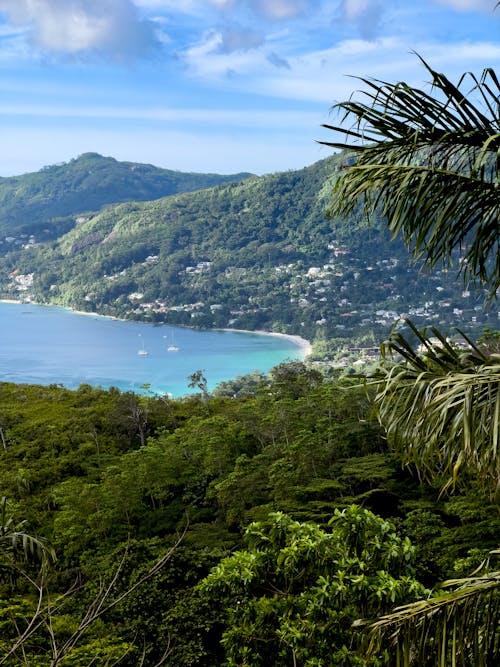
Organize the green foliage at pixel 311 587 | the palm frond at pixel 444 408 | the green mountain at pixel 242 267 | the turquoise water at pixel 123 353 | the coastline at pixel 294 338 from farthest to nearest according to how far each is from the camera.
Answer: the green mountain at pixel 242 267, the coastline at pixel 294 338, the turquoise water at pixel 123 353, the green foliage at pixel 311 587, the palm frond at pixel 444 408

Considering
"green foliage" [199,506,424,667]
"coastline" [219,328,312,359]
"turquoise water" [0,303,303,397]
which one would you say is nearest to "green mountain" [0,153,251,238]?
"turquoise water" [0,303,303,397]

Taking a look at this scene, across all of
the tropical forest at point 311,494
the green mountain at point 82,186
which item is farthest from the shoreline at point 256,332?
the green mountain at point 82,186

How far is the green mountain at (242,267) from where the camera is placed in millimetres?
54406

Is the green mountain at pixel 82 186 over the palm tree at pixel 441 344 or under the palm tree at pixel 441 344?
over

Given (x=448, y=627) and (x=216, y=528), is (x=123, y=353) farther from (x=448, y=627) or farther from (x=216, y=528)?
(x=448, y=627)

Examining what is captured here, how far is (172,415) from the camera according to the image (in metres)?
14.1

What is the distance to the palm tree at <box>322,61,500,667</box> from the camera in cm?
140

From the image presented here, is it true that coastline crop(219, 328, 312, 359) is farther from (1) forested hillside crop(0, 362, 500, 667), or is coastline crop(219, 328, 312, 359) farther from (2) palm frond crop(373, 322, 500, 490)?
(2) palm frond crop(373, 322, 500, 490)

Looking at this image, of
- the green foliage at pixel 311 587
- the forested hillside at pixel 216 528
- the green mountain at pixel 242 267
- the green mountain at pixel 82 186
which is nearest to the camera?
the green foliage at pixel 311 587

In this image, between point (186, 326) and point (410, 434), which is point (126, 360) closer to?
point (186, 326)

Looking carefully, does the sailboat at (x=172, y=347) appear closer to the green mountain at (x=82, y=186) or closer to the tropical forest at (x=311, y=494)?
the tropical forest at (x=311, y=494)

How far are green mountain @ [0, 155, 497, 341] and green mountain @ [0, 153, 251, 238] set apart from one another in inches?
922

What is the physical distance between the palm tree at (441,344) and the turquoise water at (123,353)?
34465 mm

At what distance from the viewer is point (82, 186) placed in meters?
118
